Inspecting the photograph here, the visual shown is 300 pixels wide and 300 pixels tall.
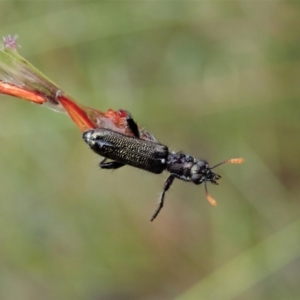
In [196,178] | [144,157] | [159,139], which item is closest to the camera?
[144,157]

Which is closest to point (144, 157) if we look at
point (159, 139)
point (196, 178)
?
point (196, 178)

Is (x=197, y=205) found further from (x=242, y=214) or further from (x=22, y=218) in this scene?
(x=22, y=218)

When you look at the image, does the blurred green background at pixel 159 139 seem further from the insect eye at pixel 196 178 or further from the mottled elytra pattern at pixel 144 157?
the insect eye at pixel 196 178

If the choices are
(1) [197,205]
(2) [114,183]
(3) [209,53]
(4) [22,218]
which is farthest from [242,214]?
(4) [22,218]

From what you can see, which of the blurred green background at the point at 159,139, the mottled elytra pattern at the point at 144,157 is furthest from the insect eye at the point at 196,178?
the blurred green background at the point at 159,139

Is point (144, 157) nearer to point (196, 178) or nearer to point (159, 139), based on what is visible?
point (196, 178)

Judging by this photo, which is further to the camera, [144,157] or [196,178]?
[196,178]

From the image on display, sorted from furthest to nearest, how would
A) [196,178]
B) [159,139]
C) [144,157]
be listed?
[159,139]
[196,178]
[144,157]

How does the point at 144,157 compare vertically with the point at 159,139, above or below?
below

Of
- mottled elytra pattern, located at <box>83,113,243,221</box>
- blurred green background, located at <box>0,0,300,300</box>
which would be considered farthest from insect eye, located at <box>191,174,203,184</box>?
blurred green background, located at <box>0,0,300,300</box>
